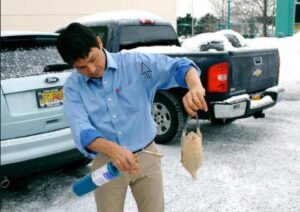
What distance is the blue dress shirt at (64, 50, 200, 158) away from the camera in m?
1.98

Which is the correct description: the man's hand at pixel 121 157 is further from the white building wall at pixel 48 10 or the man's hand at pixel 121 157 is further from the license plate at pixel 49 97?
the white building wall at pixel 48 10

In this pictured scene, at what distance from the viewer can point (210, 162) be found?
4895 mm

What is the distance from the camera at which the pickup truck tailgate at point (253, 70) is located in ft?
17.3

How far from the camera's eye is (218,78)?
515 centimetres

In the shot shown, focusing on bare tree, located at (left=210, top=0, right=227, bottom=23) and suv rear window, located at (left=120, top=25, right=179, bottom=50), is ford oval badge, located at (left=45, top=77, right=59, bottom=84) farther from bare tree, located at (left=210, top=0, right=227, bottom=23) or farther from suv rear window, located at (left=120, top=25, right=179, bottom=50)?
bare tree, located at (left=210, top=0, right=227, bottom=23)

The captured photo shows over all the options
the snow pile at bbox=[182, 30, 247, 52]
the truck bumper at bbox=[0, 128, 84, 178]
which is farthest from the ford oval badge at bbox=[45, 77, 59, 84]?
the snow pile at bbox=[182, 30, 247, 52]

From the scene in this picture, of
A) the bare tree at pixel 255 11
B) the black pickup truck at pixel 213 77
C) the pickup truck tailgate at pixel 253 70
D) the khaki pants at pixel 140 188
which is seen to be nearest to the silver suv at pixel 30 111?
the khaki pants at pixel 140 188

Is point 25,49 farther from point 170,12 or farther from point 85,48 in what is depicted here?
point 170,12

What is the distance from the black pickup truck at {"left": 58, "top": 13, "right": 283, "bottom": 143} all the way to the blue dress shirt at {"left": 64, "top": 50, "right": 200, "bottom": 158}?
314 cm

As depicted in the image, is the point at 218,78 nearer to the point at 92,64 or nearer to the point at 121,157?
the point at 92,64

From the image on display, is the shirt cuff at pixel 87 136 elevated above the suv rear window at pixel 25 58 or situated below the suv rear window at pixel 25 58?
below

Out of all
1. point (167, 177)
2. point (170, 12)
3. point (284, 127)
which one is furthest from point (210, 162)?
point (170, 12)

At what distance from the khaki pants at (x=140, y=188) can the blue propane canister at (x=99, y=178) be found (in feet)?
0.68

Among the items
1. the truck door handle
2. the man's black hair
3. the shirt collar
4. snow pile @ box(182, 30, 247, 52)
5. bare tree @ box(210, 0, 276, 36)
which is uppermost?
the man's black hair
